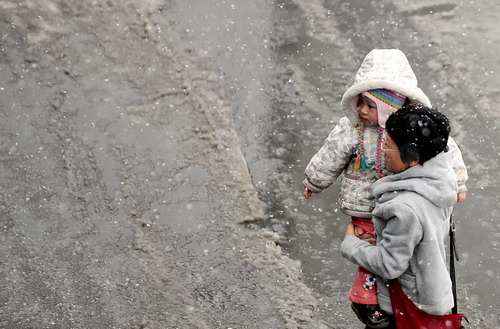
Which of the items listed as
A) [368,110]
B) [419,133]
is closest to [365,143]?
[368,110]

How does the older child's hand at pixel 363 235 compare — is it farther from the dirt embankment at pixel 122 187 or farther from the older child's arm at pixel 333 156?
the dirt embankment at pixel 122 187

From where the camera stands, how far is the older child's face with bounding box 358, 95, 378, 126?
8.80 feet

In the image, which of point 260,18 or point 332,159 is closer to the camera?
point 332,159

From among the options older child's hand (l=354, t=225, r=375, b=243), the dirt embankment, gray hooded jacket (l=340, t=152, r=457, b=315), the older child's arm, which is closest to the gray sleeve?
gray hooded jacket (l=340, t=152, r=457, b=315)

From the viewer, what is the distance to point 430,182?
8.11 feet

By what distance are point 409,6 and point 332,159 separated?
6.99ft

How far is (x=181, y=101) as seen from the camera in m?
4.23

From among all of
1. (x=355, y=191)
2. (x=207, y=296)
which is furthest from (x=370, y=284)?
(x=207, y=296)

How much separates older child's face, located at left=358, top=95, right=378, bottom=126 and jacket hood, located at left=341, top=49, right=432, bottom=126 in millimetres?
26

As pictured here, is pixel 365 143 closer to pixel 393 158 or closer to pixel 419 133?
pixel 393 158

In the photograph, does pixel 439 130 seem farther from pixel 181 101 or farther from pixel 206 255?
pixel 181 101

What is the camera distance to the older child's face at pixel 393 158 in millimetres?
2500

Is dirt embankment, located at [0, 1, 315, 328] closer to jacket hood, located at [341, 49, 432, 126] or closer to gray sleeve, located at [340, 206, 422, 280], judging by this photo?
gray sleeve, located at [340, 206, 422, 280]

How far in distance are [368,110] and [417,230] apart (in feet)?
1.69
